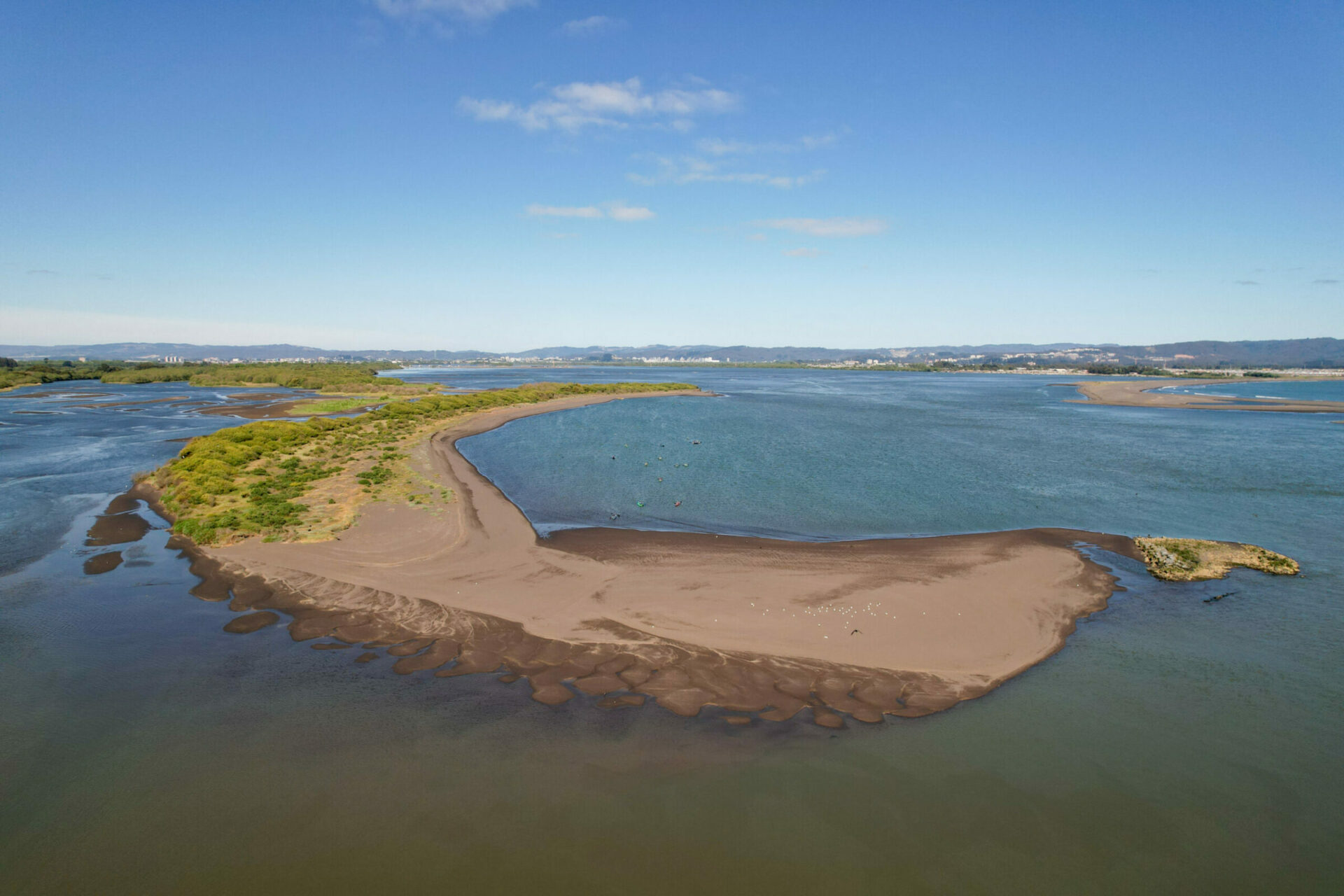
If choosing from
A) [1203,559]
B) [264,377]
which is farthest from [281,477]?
[264,377]

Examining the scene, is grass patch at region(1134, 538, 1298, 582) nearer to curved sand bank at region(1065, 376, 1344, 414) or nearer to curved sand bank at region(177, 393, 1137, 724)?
curved sand bank at region(177, 393, 1137, 724)

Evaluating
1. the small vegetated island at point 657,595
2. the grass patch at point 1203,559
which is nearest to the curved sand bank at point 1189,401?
the grass patch at point 1203,559

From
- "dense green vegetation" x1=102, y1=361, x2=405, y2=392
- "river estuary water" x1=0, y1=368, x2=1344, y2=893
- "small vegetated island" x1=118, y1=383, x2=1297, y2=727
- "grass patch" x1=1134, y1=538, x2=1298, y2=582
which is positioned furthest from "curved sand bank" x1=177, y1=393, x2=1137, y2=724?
"dense green vegetation" x1=102, y1=361, x2=405, y2=392

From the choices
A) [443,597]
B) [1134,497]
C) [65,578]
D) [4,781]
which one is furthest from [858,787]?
[1134,497]

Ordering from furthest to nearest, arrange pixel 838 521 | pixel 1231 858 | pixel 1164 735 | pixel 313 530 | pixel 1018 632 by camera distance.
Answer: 1. pixel 838 521
2. pixel 313 530
3. pixel 1018 632
4. pixel 1164 735
5. pixel 1231 858

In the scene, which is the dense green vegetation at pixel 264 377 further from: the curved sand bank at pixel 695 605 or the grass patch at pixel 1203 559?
the grass patch at pixel 1203 559

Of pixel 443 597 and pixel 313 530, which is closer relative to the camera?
pixel 443 597

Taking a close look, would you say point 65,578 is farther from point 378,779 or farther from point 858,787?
point 858,787
